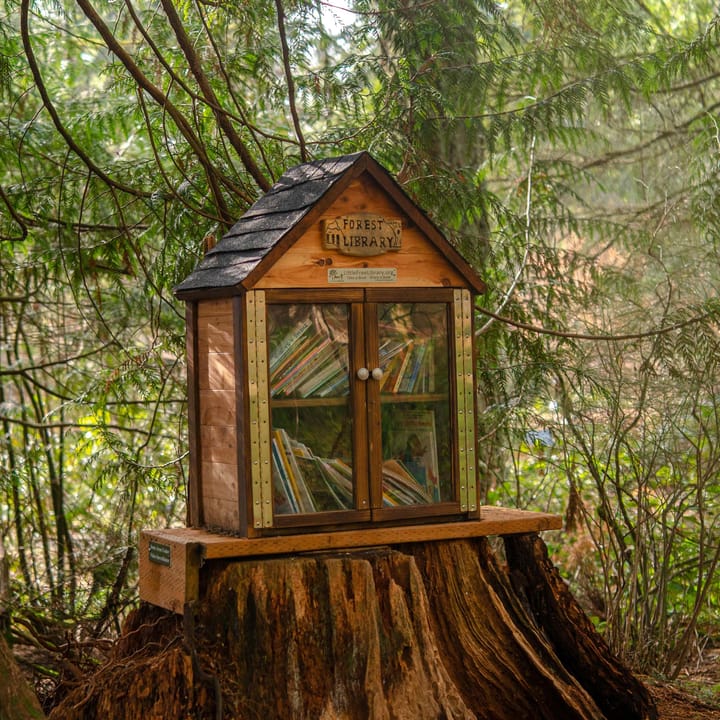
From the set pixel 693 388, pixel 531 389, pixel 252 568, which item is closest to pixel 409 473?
pixel 252 568

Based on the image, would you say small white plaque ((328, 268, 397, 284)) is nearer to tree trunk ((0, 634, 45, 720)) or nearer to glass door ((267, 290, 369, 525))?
glass door ((267, 290, 369, 525))

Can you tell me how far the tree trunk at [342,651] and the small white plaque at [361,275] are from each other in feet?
2.92

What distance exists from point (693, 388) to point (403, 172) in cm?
176

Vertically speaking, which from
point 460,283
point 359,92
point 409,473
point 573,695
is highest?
point 359,92

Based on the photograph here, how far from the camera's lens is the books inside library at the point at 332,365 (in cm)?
329

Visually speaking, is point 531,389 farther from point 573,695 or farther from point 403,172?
point 573,695

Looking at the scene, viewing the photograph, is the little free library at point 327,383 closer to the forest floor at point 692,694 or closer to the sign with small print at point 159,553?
the sign with small print at point 159,553

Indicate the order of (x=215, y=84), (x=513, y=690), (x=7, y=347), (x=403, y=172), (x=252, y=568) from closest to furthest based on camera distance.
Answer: (x=252, y=568), (x=513, y=690), (x=403, y=172), (x=215, y=84), (x=7, y=347)

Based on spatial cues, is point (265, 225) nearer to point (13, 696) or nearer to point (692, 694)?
point (13, 696)

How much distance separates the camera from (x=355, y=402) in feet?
11.2

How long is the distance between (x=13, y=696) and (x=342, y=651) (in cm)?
99

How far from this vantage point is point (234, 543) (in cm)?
320

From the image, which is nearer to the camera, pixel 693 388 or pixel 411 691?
pixel 411 691

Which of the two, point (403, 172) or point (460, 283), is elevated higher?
point (403, 172)
